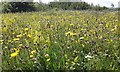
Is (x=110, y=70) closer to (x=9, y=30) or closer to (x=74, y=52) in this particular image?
(x=74, y=52)

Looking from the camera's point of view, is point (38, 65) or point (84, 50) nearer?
point (38, 65)

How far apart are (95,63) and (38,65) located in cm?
65

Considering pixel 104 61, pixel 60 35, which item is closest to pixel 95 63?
pixel 104 61

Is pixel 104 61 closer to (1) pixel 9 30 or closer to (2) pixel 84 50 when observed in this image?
(2) pixel 84 50

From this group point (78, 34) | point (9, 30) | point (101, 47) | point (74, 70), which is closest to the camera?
point (74, 70)

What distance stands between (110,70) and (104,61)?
0.14 metres

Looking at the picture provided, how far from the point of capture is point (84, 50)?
12.0 feet

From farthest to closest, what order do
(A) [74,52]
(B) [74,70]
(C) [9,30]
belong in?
1. (C) [9,30]
2. (A) [74,52]
3. (B) [74,70]

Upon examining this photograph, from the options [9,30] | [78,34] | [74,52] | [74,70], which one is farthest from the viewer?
[9,30]

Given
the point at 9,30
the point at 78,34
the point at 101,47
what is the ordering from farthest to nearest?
the point at 9,30 → the point at 78,34 → the point at 101,47

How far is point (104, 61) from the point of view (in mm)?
3232

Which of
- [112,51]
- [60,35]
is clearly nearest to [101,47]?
[112,51]

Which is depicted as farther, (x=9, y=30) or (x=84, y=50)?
(x=9, y=30)

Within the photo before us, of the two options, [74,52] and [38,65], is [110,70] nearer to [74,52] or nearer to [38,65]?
[74,52]
